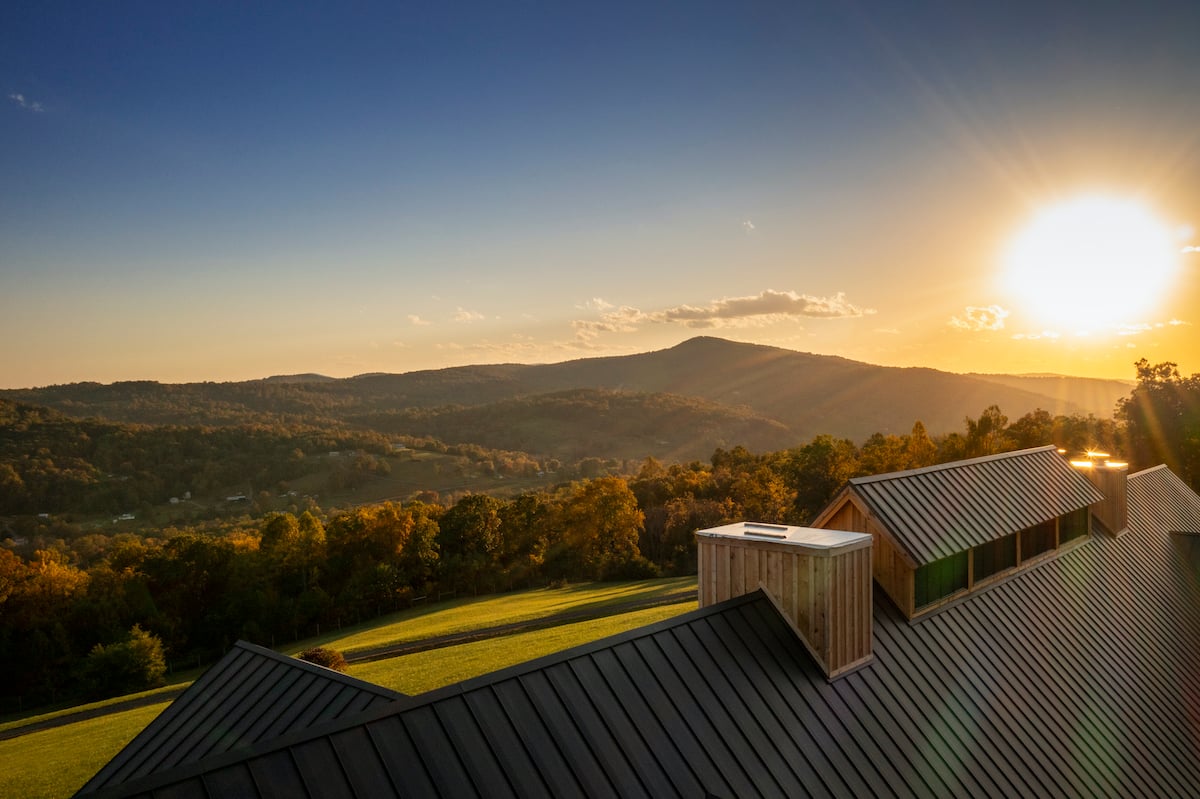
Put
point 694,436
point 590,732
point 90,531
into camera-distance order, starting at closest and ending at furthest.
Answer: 1. point 590,732
2. point 90,531
3. point 694,436

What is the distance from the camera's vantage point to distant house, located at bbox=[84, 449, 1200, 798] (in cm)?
534

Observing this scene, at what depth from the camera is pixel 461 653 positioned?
28.0 m

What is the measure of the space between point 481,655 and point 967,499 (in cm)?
2088

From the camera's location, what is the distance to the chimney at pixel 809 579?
26.2ft

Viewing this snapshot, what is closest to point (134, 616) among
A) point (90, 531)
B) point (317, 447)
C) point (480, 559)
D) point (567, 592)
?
point (480, 559)

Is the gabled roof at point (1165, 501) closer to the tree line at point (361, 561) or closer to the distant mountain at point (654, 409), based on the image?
the tree line at point (361, 561)

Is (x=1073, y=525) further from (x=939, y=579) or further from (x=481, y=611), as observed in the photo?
(x=481, y=611)

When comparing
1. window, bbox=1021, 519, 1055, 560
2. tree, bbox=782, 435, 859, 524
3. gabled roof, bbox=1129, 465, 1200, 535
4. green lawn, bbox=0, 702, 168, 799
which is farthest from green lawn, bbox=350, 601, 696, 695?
tree, bbox=782, 435, 859, 524

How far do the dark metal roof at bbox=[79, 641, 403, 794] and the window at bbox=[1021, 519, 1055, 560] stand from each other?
1234 centimetres

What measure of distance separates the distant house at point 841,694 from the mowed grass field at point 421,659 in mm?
6021

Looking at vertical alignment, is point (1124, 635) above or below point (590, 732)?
below

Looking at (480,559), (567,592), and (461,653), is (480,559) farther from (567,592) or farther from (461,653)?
(461,653)

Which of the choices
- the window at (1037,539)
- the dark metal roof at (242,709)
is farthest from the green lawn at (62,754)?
the window at (1037,539)

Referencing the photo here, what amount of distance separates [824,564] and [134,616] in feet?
184
